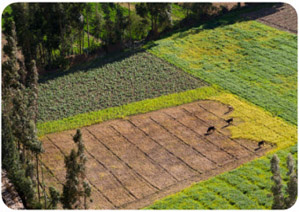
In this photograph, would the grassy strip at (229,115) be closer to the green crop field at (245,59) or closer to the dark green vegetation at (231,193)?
the green crop field at (245,59)

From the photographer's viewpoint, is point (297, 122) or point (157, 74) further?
point (157, 74)

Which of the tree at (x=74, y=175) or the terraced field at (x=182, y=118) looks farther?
the terraced field at (x=182, y=118)

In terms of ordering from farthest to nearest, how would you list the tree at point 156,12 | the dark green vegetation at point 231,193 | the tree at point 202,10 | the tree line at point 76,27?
the tree at point 202,10 < the tree at point 156,12 < the tree line at point 76,27 < the dark green vegetation at point 231,193

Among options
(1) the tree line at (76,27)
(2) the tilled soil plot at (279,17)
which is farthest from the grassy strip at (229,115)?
(2) the tilled soil plot at (279,17)

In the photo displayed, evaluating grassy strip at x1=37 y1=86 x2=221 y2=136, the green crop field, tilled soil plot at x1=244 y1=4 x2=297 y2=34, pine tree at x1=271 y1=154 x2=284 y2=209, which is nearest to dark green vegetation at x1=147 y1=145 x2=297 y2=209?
pine tree at x1=271 y1=154 x2=284 y2=209

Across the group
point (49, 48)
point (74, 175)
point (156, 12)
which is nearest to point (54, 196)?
point (74, 175)

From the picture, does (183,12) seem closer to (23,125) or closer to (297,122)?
(297,122)

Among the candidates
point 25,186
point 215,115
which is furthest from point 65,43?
point 25,186
